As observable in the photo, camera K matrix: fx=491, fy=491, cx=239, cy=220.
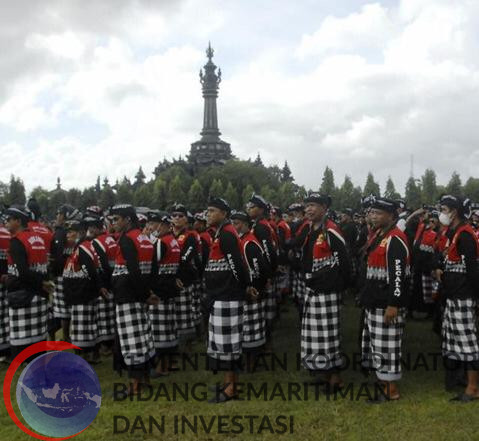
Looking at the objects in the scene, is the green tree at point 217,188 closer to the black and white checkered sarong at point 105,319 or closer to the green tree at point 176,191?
the green tree at point 176,191

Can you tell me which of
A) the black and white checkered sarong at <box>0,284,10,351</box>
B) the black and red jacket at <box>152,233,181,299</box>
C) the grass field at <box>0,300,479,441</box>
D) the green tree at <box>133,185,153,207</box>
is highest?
the green tree at <box>133,185,153,207</box>

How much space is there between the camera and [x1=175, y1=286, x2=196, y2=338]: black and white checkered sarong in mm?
9742

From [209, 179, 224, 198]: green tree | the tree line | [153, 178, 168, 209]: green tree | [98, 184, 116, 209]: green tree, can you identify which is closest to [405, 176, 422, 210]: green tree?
the tree line

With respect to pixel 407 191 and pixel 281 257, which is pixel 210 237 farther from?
pixel 407 191

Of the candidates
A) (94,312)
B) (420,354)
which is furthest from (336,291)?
(94,312)

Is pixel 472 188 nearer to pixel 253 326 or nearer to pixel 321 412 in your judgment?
pixel 253 326

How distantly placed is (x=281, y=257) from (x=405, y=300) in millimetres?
4638

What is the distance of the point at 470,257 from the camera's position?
6.71 meters

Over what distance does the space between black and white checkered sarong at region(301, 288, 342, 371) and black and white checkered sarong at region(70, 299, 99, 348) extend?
159 inches

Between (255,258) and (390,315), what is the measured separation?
8.10ft

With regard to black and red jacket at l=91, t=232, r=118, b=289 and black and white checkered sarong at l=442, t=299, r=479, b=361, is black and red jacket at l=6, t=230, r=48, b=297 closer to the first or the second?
black and red jacket at l=91, t=232, r=118, b=289

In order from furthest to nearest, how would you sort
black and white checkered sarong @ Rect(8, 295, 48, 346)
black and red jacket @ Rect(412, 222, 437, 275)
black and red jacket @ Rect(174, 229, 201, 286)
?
black and red jacket @ Rect(412, 222, 437, 275)
black and red jacket @ Rect(174, 229, 201, 286)
black and white checkered sarong @ Rect(8, 295, 48, 346)

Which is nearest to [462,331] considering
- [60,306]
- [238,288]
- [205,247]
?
[238,288]

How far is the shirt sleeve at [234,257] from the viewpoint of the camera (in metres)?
7.02
